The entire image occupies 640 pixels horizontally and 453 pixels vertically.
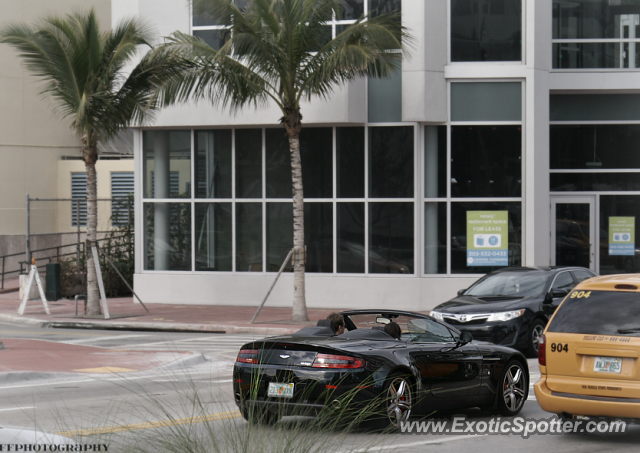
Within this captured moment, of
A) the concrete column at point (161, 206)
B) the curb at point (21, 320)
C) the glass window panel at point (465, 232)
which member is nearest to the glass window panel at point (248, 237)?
the concrete column at point (161, 206)

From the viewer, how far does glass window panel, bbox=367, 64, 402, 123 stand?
22562 mm

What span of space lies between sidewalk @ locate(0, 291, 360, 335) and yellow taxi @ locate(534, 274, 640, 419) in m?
10.4

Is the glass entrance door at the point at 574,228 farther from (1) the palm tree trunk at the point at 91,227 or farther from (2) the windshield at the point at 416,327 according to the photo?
(2) the windshield at the point at 416,327

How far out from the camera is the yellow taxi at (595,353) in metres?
7.38

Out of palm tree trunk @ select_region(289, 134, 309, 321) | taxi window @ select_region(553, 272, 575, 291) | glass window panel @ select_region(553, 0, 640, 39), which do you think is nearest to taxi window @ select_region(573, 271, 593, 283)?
taxi window @ select_region(553, 272, 575, 291)

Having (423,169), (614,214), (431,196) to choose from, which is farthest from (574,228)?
(423,169)

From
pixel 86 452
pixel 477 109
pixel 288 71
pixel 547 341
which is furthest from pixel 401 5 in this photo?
pixel 86 452

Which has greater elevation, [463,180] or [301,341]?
[463,180]

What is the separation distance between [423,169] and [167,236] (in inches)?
309

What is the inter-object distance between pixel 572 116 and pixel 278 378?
63.4 ft

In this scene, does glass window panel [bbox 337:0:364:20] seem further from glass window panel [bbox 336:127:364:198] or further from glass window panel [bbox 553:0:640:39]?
glass window panel [bbox 553:0:640:39]

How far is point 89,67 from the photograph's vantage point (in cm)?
2033

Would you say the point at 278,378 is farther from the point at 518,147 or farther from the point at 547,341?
the point at 518,147

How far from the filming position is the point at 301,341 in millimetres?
8039
